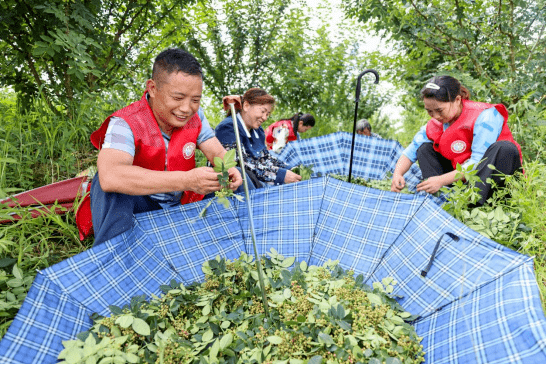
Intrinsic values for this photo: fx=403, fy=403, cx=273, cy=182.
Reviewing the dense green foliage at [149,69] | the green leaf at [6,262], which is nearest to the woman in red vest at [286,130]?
the dense green foliage at [149,69]

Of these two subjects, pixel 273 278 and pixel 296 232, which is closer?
pixel 273 278

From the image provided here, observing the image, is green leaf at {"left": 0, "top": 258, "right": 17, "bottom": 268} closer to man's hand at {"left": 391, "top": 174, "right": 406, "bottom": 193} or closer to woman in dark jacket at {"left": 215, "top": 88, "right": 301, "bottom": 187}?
woman in dark jacket at {"left": 215, "top": 88, "right": 301, "bottom": 187}

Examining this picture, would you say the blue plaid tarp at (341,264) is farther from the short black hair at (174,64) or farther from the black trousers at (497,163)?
the black trousers at (497,163)

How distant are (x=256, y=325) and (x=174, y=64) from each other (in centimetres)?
118

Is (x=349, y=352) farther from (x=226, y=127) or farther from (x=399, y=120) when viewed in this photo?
(x=399, y=120)

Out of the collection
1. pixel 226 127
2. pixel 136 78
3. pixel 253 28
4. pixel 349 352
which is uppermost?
pixel 253 28

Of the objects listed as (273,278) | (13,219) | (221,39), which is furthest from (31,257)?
(221,39)

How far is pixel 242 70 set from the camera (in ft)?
20.1

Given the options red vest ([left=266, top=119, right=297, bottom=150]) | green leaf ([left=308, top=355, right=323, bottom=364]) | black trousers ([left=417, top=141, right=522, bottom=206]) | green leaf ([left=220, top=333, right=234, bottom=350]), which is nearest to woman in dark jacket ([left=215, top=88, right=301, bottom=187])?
black trousers ([left=417, top=141, right=522, bottom=206])

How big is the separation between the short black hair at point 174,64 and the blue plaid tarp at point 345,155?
87.9 inches

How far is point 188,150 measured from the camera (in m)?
2.15

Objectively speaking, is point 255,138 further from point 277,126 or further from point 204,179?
point 277,126

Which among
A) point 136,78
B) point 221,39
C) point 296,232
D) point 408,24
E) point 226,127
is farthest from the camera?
point 221,39

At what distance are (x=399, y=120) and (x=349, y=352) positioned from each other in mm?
6340
